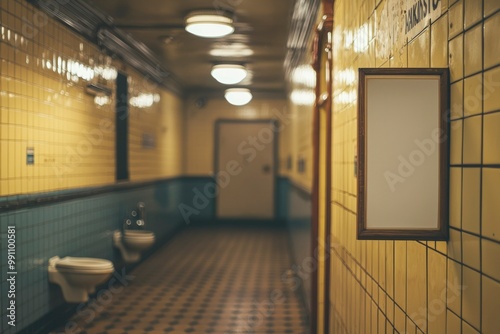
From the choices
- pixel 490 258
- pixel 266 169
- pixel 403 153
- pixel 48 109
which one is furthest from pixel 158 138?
pixel 490 258

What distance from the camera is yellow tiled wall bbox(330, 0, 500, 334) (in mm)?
1074

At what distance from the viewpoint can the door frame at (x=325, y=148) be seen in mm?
3217

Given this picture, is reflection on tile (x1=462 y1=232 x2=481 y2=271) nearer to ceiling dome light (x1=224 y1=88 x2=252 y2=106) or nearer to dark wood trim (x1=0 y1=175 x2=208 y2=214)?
dark wood trim (x1=0 y1=175 x2=208 y2=214)

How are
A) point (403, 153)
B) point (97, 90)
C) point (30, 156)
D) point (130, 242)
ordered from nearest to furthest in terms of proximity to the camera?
point (403, 153), point (30, 156), point (97, 90), point (130, 242)

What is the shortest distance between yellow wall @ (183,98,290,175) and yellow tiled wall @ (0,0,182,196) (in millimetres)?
4770

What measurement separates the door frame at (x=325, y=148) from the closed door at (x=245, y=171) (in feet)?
21.7

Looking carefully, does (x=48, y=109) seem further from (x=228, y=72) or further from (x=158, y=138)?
(x=158, y=138)

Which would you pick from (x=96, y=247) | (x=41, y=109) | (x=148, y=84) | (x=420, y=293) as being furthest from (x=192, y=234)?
(x=420, y=293)

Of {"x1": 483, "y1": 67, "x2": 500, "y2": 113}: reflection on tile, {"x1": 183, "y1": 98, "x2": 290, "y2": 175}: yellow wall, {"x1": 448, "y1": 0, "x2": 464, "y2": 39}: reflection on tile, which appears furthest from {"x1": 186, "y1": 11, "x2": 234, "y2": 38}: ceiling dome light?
{"x1": 183, "y1": 98, "x2": 290, "y2": 175}: yellow wall

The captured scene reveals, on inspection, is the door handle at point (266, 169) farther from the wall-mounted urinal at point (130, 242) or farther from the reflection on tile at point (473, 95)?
the reflection on tile at point (473, 95)

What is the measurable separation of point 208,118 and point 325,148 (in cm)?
754

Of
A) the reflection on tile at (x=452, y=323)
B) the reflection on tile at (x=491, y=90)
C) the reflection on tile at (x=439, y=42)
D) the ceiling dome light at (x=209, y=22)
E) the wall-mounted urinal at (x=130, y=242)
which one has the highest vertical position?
the ceiling dome light at (x=209, y=22)

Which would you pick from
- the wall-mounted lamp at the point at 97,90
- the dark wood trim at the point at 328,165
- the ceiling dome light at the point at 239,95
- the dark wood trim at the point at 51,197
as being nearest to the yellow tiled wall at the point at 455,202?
the dark wood trim at the point at 328,165

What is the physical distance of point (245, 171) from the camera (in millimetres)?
10945
